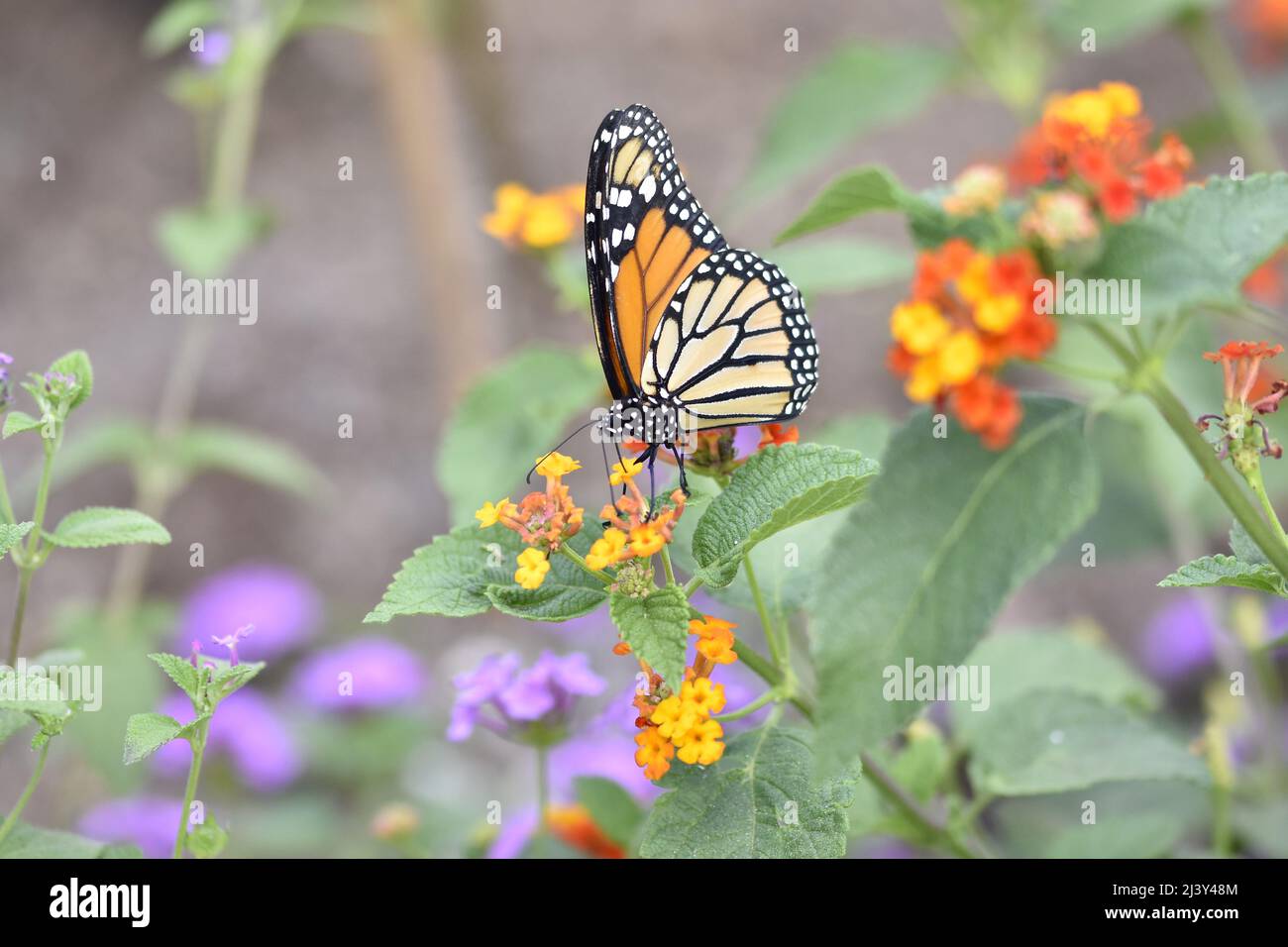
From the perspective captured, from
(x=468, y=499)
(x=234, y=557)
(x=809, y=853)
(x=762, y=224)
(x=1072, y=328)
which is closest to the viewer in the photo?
(x=809, y=853)

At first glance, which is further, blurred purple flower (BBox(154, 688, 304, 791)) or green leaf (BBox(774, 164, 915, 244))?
blurred purple flower (BBox(154, 688, 304, 791))

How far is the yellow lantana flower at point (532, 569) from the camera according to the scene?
2.65 ft

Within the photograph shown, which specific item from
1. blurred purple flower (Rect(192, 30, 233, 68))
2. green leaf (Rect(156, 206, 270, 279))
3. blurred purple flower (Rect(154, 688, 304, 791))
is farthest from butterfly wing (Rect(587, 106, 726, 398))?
blurred purple flower (Rect(154, 688, 304, 791))

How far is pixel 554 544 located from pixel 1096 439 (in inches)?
66.2

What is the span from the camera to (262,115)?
3309mm

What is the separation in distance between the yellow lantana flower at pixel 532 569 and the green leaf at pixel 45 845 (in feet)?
1.35

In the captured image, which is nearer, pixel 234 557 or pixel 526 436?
pixel 526 436

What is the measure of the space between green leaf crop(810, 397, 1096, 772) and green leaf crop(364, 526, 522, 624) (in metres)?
0.26

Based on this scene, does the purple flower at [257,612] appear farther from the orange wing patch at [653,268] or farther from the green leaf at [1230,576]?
the green leaf at [1230,576]

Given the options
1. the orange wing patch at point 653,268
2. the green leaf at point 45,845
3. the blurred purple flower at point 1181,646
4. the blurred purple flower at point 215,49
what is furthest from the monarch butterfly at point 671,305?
the blurred purple flower at point 1181,646

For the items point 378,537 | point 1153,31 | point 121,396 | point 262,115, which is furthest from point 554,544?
point 1153,31

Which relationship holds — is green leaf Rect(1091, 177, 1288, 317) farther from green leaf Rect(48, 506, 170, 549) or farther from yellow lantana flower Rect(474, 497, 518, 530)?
green leaf Rect(48, 506, 170, 549)

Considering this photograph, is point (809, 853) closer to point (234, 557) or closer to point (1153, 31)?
point (234, 557)

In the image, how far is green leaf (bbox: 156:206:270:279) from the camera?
6.00 ft
